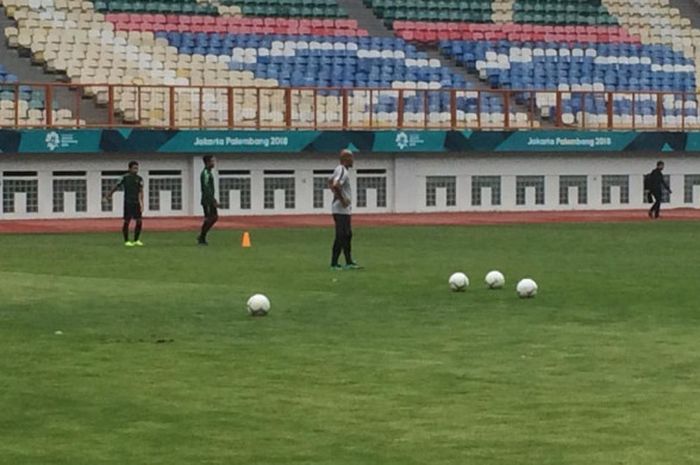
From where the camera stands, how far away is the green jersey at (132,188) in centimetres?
3981

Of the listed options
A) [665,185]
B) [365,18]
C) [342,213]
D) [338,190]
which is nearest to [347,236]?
[342,213]

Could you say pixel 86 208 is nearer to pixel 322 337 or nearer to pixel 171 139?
pixel 171 139

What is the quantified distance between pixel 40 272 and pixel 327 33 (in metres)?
31.6

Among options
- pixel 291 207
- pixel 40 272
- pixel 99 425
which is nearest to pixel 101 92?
pixel 291 207

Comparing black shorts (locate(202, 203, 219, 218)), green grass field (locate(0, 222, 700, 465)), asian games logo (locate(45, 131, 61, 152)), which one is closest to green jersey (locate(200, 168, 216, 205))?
black shorts (locate(202, 203, 219, 218))

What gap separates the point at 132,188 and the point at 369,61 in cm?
2040

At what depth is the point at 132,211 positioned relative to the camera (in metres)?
39.4

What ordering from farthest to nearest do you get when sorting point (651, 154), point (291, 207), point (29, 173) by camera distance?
point (651, 154)
point (291, 207)
point (29, 173)

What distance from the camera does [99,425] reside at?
1326cm

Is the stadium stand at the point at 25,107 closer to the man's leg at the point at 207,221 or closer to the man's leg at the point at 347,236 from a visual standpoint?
the man's leg at the point at 207,221

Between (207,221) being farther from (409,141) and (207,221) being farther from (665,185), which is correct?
(665,185)

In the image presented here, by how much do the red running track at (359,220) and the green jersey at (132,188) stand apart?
5280mm

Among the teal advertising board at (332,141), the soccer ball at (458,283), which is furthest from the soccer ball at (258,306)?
the teal advertising board at (332,141)

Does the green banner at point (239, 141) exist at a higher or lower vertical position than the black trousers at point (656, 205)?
higher
